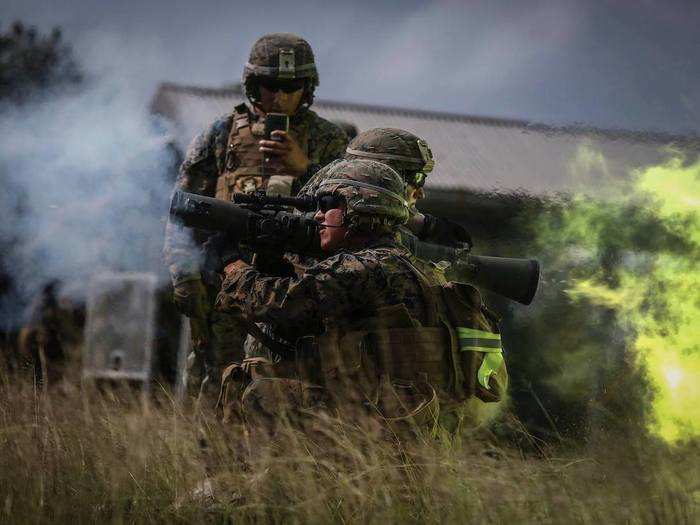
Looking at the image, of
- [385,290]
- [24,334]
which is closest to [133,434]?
[385,290]

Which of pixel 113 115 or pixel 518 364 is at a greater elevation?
pixel 113 115

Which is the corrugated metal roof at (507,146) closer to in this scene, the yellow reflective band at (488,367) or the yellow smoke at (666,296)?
the yellow smoke at (666,296)

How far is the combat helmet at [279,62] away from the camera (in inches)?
244

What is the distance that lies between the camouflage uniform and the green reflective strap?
0.07ft

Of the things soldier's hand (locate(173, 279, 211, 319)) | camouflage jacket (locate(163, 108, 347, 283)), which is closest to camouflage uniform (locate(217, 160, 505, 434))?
soldier's hand (locate(173, 279, 211, 319))

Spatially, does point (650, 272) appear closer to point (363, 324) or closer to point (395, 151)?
point (395, 151)

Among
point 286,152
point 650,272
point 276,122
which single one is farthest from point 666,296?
point 276,122

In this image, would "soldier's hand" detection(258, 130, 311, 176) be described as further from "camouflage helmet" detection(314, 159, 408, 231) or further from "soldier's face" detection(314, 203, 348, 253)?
"soldier's face" detection(314, 203, 348, 253)

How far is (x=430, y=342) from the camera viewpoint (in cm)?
443

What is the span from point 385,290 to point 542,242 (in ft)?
12.0

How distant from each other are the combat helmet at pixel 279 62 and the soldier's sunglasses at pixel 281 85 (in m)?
0.04

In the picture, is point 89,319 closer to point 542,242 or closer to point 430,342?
Answer: point 542,242

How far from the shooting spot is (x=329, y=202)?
14.8 ft

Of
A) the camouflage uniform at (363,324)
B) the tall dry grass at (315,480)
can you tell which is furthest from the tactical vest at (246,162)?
the tall dry grass at (315,480)
